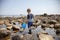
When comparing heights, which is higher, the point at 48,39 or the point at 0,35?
the point at 0,35

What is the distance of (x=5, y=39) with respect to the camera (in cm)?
131

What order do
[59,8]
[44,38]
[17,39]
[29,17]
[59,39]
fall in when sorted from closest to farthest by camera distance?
[17,39], [59,39], [44,38], [29,17], [59,8]

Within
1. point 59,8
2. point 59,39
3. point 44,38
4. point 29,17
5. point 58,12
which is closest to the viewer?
point 59,39

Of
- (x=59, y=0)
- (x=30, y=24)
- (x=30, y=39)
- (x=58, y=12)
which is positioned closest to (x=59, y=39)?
(x=30, y=39)

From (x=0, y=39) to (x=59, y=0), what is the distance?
8.43 m

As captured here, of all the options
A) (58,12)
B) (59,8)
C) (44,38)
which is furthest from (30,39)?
(58,12)

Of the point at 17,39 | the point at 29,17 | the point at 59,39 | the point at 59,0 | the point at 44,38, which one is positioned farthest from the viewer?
the point at 59,0

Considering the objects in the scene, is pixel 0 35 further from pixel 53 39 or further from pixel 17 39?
pixel 53 39

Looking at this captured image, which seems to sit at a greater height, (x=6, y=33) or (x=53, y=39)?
(x=6, y=33)

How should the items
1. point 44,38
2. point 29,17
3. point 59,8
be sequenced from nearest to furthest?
point 44,38 < point 29,17 < point 59,8

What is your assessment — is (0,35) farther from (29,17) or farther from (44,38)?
(29,17)

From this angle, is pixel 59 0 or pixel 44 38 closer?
pixel 44 38

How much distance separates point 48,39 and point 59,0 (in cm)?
809

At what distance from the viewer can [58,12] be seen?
1152cm
